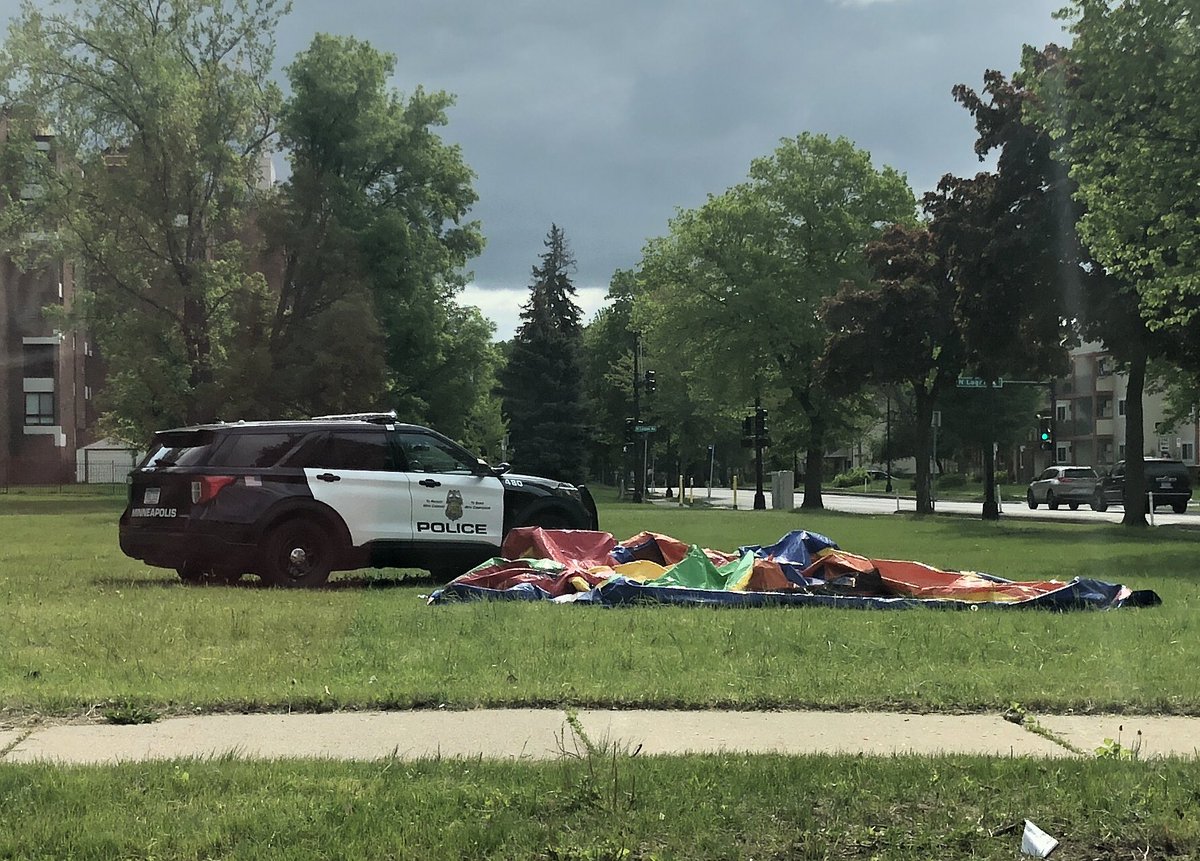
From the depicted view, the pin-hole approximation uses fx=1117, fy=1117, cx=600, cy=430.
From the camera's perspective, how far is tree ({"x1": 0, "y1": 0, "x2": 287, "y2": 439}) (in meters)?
37.9

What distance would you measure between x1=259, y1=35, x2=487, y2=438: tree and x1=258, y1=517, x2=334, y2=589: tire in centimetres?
2674

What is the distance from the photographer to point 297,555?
1239cm

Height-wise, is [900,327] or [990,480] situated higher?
[900,327]

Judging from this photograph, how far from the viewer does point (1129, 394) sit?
26.6 metres

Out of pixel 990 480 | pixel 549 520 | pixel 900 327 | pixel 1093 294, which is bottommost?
pixel 549 520

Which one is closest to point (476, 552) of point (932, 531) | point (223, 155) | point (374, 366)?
point (932, 531)

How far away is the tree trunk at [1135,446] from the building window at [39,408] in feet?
173

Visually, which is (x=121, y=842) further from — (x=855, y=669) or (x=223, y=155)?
(x=223, y=155)

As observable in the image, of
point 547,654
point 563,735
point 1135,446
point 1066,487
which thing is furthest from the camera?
point 1066,487

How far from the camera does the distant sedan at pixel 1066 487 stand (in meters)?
44.7

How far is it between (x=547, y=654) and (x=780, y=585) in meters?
3.64

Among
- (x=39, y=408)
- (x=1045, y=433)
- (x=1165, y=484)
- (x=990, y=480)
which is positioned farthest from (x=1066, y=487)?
(x=39, y=408)

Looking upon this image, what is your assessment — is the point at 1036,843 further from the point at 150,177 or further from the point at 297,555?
the point at 150,177

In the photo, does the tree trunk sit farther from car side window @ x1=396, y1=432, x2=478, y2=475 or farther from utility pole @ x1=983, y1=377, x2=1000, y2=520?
car side window @ x1=396, y1=432, x2=478, y2=475
